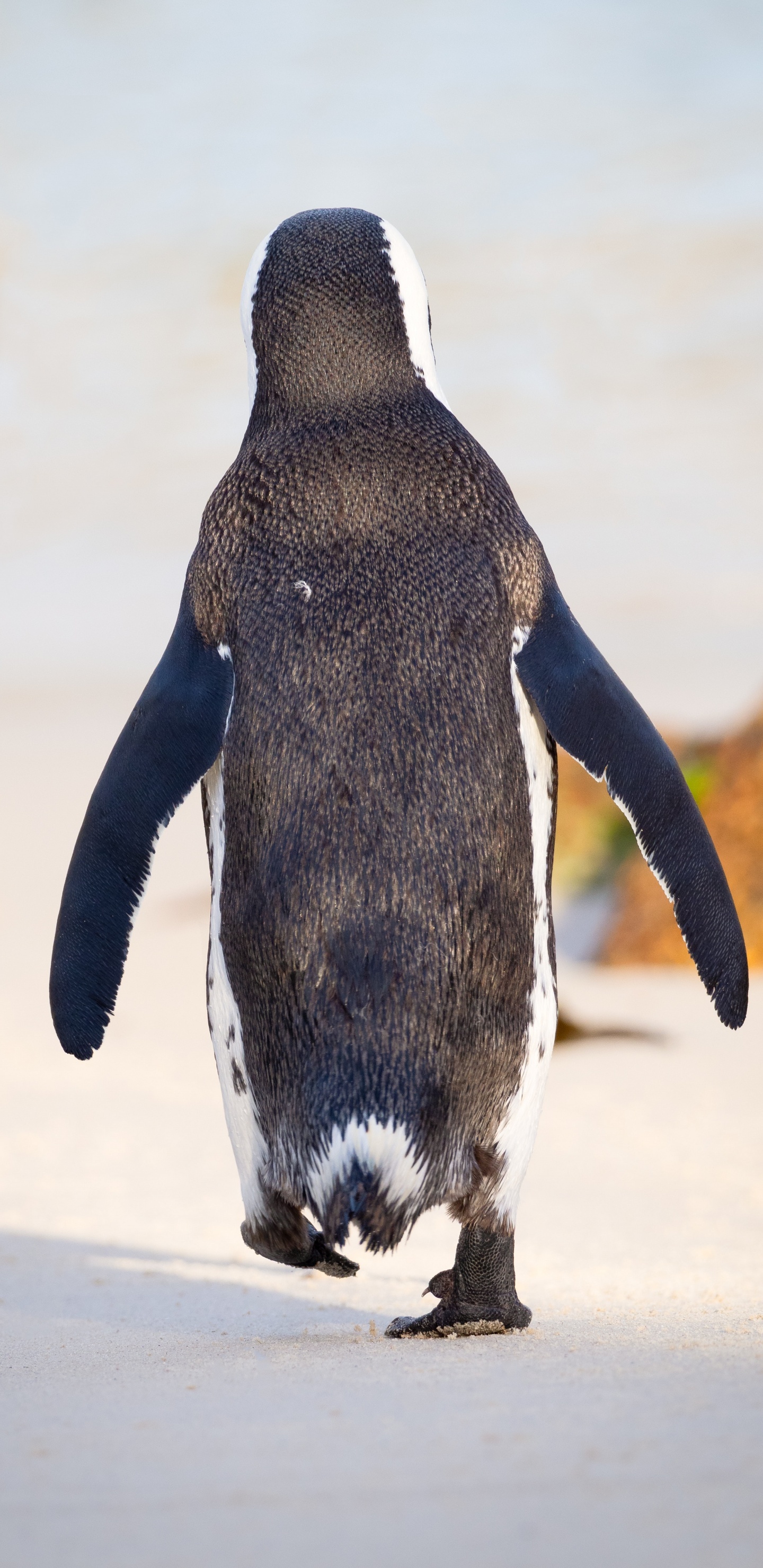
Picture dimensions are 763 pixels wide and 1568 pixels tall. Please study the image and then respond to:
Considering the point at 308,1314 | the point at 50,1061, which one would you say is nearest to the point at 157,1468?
the point at 308,1314

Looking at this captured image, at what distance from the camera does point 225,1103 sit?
2.61 metres

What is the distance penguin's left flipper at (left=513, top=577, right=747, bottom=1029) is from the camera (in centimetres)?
261

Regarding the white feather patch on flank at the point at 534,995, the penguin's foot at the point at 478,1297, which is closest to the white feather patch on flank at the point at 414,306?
the white feather patch on flank at the point at 534,995

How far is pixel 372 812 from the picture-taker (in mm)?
2424

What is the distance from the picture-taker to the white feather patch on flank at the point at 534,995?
251cm

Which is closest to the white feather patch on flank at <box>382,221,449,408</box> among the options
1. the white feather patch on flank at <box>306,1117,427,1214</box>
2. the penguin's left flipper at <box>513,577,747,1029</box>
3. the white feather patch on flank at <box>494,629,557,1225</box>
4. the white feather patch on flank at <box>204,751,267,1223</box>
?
the penguin's left flipper at <box>513,577,747,1029</box>

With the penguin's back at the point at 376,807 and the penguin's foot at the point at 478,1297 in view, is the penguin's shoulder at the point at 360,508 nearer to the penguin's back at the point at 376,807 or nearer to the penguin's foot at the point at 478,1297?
the penguin's back at the point at 376,807

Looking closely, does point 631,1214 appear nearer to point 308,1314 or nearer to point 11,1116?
point 308,1314

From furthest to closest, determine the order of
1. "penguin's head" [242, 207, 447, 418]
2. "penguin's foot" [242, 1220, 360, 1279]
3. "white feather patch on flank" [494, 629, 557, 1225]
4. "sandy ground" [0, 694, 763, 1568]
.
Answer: "penguin's head" [242, 207, 447, 418] → "penguin's foot" [242, 1220, 360, 1279] → "white feather patch on flank" [494, 629, 557, 1225] → "sandy ground" [0, 694, 763, 1568]

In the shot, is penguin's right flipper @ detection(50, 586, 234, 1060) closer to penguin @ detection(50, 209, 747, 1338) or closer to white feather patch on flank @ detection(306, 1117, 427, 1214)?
penguin @ detection(50, 209, 747, 1338)

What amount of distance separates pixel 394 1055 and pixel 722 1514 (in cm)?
108

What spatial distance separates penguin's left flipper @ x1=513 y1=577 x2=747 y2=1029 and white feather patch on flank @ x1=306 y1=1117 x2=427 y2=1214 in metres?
0.66

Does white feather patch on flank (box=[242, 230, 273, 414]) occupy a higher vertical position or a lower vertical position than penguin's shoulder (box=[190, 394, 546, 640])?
higher

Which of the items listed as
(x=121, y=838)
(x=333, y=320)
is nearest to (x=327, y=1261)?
(x=121, y=838)
